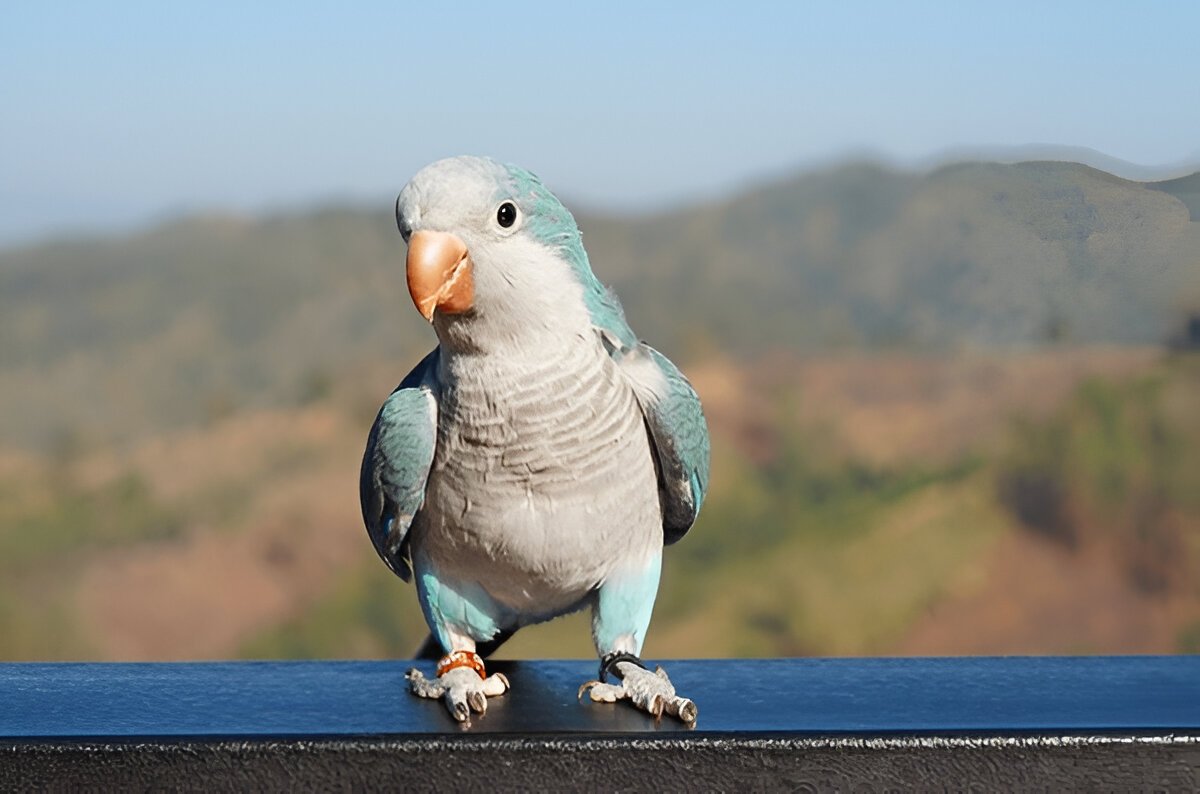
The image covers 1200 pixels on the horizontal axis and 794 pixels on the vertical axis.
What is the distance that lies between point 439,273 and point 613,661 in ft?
1.18

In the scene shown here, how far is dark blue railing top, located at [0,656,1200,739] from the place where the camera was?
1.09 meters

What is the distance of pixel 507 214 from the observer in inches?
40.4

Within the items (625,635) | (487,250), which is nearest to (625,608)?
(625,635)

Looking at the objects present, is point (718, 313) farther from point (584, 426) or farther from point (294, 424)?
point (584, 426)

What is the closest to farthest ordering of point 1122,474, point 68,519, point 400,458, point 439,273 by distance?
point 439,273 < point 400,458 < point 1122,474 < point 68,519

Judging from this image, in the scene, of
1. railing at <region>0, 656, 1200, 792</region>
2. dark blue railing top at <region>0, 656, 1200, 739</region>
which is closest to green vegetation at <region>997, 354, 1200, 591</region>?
dark blue railing top at <region>0, 656, 1200, 739</region>

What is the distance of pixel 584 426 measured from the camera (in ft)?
3.52

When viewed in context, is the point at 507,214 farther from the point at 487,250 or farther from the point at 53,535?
the point at 53,535

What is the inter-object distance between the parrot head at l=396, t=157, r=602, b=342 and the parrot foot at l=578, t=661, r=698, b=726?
0.28 metres

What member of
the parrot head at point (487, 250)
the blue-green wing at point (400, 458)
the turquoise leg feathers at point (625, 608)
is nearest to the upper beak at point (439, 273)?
the parrot head at point (487, 250)

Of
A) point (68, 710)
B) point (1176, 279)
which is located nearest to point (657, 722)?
point (68, 710)

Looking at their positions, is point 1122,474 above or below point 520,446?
below

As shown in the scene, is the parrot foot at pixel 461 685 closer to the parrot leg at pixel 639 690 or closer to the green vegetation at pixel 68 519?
the parrot leg at pixel 639 690

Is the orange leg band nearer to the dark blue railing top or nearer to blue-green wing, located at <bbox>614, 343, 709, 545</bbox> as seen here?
the dark blue railing top
